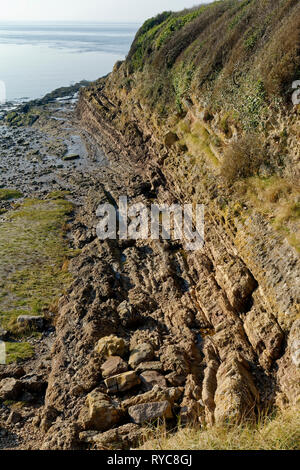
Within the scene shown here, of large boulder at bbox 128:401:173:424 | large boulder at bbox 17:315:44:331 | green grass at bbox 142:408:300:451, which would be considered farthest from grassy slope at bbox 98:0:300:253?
large boulder at bbox 17:315:44:331

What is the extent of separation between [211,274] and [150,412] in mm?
8182

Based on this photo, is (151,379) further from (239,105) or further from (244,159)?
(239,105)

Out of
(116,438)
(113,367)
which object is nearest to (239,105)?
(113,367)

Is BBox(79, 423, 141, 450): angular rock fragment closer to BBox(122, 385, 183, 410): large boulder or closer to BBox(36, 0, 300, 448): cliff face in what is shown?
BBox(36, 0, 300, 448): cliff face

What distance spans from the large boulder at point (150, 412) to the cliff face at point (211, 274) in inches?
2.3

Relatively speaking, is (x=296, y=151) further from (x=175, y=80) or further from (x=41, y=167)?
(x=41, y=167)

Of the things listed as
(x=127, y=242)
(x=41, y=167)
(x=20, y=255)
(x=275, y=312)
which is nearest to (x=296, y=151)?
(x=275, y=312)

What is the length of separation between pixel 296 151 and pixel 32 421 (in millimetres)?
15413

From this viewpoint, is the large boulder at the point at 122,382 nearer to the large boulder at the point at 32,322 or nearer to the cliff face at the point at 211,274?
the cliff face at the point at 211,274

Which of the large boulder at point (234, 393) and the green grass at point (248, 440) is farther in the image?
the large boulder at point (234, 393)

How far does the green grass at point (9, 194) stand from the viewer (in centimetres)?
3720

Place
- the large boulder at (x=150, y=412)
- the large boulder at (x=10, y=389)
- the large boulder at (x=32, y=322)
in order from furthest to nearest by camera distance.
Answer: the large boulder at (x=32, y=322) → the large boulder at (x=10, y=389) → the large boulder at (x=150, y=412)

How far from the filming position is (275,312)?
12.2 metres

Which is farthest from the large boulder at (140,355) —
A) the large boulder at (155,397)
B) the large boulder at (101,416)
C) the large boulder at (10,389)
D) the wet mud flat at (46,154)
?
the wet mud flat at (46,154)
